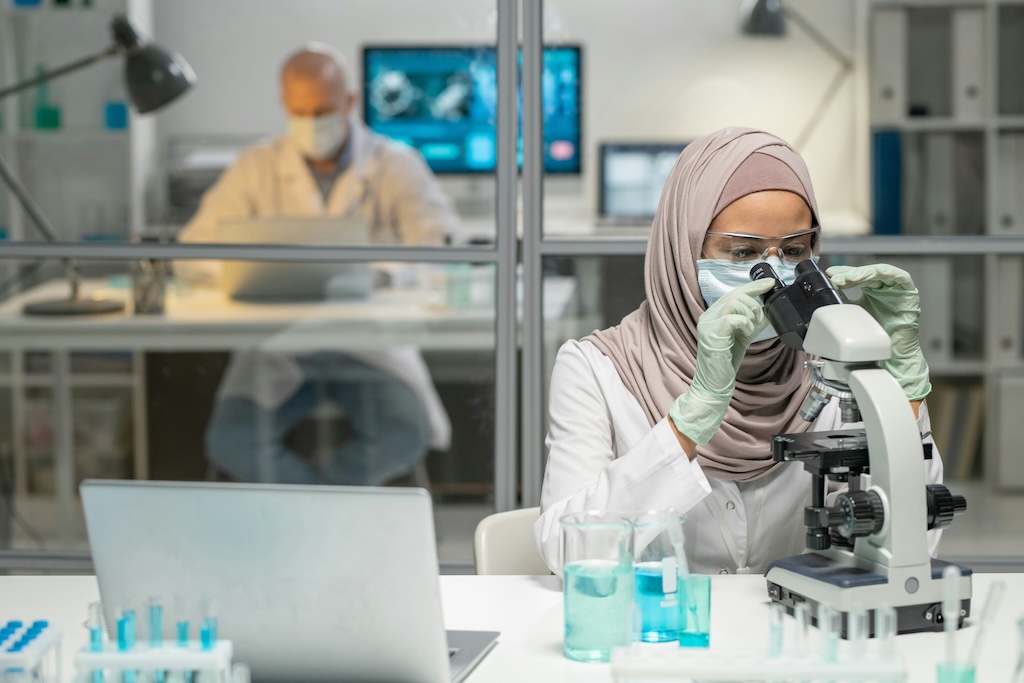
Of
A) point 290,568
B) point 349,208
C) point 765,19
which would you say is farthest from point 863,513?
point 765,19

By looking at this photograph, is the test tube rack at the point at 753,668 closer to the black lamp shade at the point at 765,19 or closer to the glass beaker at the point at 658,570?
the glass beaker at the point at 658,570

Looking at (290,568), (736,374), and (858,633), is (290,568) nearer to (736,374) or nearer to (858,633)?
(858,633)

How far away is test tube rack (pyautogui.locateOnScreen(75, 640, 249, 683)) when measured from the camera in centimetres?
80

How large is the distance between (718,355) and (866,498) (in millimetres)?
256

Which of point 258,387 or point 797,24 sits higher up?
point 797,24

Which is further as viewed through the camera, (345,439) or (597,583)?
(345,439)

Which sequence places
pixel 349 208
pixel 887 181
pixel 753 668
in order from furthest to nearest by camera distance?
1. pixel 887 181
2. pixel 349 208
3. pixel 753 668

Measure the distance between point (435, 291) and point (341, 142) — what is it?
696 millimetres

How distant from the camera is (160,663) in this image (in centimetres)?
80

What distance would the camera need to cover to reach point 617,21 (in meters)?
4.55

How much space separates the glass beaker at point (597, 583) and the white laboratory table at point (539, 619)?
0.02m

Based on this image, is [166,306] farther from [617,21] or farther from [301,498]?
[301,498]

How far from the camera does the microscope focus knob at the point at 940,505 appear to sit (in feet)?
3.68

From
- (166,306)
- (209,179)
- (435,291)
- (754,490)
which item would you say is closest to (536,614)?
(754,490)
